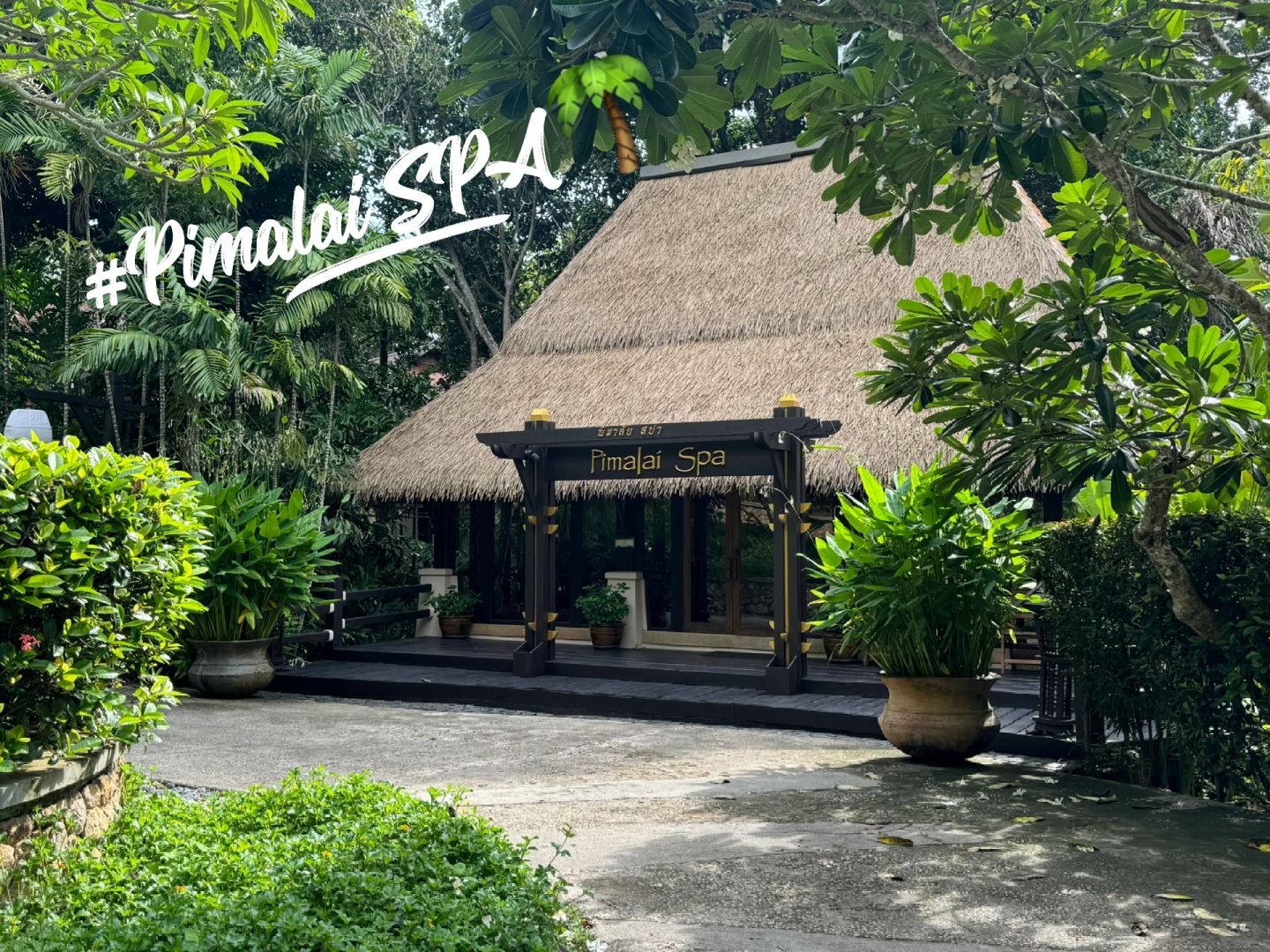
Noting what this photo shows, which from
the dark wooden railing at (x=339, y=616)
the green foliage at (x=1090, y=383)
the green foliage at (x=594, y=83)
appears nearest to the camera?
the green foliage at (x=594, y=83)

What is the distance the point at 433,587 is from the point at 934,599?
10.0 m

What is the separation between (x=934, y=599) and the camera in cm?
729

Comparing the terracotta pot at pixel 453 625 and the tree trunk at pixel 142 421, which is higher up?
the tree trunk at pixel 142 421

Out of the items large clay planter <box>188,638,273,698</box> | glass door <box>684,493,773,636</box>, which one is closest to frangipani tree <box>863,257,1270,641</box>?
large clay planter <box>188,638,273,698</box>

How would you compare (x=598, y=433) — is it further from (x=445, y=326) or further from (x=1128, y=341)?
(x=445, y=326)

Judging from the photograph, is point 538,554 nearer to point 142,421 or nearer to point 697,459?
point 697,459

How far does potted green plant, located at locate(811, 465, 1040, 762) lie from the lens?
7.28m

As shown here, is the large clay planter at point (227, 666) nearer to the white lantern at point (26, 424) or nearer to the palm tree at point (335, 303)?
the white lantern at point (26, 424)

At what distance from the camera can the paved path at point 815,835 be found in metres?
4.30

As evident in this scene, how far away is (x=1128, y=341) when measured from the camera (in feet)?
17.6

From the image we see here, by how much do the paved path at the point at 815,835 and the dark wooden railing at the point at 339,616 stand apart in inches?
127

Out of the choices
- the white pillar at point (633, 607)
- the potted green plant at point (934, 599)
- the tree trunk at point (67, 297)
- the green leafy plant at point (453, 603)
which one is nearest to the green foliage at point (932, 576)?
the potted green plant at point (934, 599)

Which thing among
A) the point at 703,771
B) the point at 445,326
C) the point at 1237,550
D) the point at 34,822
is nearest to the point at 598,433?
the point at 703,771

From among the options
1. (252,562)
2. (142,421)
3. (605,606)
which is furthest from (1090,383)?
(142,421)
